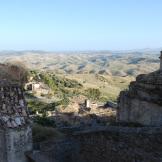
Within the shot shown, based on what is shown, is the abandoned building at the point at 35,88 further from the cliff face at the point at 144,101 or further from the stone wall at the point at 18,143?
the stone wall at the point at 18,143

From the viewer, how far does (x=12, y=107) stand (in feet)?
38.6

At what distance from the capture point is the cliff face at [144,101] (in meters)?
16.0

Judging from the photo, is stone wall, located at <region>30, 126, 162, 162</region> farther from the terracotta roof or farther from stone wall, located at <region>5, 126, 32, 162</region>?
the terracotta roof

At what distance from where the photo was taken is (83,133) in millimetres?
12008

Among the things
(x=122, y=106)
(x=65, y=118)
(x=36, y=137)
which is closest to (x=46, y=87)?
(x=65, y=118)

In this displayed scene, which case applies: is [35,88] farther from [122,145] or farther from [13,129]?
[122,145]

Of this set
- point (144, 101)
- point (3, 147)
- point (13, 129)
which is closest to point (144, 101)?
point (144, 101)

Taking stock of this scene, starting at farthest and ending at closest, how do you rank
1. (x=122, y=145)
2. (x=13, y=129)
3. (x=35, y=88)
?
(x=35, y=88)
(x=13, y=129)
(x=122, y=145)

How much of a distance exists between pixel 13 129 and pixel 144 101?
7.57 meters

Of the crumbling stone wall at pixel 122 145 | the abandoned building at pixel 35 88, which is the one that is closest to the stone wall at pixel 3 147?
the crumbling stone wall at pixel 122 145

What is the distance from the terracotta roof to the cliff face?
5769 mm

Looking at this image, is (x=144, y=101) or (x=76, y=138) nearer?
(x=76, y=138)

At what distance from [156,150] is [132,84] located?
9078mm

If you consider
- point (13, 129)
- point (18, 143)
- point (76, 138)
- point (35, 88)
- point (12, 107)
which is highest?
point (12, 107)
